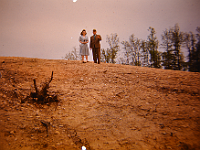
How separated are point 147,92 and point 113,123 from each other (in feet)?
5.86

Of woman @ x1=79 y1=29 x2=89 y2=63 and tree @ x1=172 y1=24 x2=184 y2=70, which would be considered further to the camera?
tree @ x1=172 y1=24 x2=184 y2=70

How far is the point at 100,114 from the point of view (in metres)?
3.21

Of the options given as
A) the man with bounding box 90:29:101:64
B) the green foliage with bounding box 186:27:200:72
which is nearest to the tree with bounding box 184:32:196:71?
the green foliage with bounding box 186:27:200:72

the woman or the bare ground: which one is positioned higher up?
the woman

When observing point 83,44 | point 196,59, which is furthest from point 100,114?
point 196,59

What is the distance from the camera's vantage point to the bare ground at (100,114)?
2520 millimetres

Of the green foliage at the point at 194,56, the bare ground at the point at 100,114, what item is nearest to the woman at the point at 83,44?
the bare ground at the point at 100,114

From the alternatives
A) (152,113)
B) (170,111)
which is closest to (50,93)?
(152,113)

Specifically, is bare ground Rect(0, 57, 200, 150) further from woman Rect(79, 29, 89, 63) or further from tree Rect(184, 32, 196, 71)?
tree Rect(184, 32, 196, 71)

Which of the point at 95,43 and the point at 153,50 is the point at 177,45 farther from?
the point at 95,43

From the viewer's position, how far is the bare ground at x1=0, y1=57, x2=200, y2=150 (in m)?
2.52

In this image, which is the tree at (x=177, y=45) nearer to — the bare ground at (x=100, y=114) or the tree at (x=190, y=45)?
the tree at (x=190, y=45)

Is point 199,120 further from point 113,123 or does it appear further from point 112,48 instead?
point 112,48

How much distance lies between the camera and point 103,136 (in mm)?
2662
